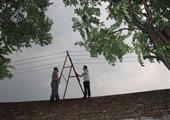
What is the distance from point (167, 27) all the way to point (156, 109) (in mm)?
5045

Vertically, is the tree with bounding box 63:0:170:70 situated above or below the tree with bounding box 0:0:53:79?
below

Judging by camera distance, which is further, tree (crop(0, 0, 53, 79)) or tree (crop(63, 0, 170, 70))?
tree (crop(0, 0, 53, 79))

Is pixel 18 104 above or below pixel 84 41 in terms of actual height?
below

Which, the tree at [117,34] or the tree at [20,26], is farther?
the tree at [20,26]

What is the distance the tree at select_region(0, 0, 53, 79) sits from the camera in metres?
17.9

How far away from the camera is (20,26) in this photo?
18344mm

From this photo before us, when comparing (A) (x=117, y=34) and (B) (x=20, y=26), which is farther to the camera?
(B) (x=20, y=26)

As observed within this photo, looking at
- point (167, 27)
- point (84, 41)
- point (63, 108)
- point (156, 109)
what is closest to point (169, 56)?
point (167, 27)

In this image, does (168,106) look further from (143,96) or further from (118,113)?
(143,96)

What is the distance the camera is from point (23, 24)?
1828 cm

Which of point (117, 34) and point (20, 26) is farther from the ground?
point (20, 26)

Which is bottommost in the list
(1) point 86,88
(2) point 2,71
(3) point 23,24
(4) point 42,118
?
(4) point 42,118

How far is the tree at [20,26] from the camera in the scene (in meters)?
17.9

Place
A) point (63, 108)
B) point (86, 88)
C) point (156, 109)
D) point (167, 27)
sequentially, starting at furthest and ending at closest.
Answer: point (86, 88) < point (63, 108) < point (156, 109) < point (167, 27)
